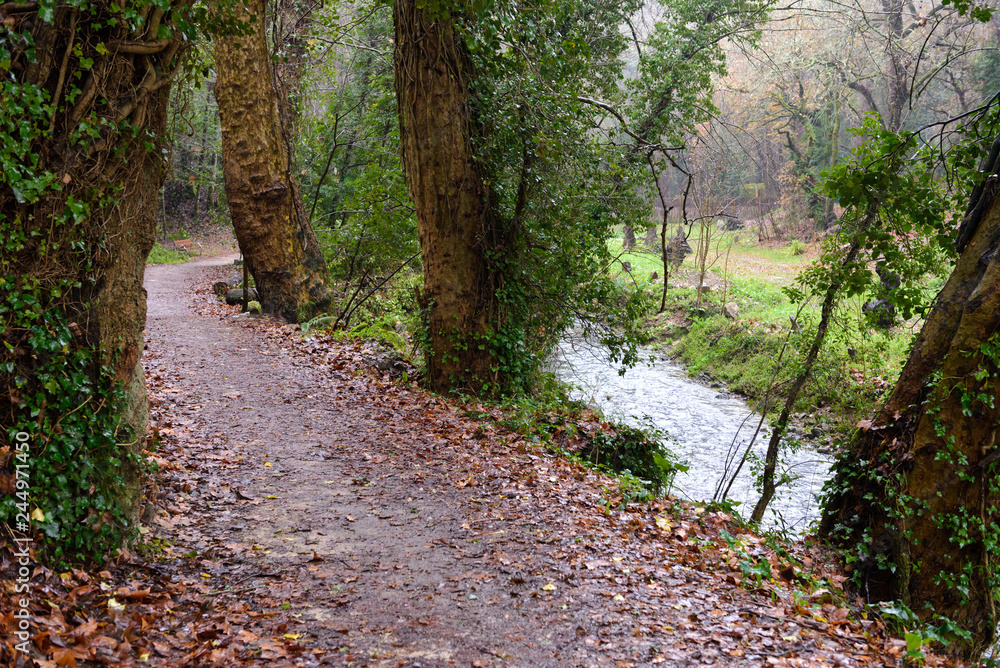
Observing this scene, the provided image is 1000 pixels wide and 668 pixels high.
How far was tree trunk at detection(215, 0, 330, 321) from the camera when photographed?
36.2 ft

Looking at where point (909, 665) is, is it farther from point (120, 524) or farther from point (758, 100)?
point (758, 100)

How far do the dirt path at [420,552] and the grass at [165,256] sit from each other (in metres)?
23.0

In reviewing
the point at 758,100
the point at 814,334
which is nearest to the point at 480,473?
the point at 814,334

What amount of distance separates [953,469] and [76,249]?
22.1 ft

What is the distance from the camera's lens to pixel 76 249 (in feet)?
11.5

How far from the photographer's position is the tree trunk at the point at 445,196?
803cm

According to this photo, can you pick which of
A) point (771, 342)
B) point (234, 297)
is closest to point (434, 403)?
point (234, 297)

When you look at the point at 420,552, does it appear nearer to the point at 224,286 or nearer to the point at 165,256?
the point at 224,286

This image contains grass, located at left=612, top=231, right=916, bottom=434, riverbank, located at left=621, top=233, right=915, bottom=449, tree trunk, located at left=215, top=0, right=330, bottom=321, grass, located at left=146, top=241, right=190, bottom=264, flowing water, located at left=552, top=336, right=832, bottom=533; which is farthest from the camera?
grass, located at left=146, top=241, right=190, bottom=264

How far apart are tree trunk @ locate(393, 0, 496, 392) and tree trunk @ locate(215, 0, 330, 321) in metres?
4.05

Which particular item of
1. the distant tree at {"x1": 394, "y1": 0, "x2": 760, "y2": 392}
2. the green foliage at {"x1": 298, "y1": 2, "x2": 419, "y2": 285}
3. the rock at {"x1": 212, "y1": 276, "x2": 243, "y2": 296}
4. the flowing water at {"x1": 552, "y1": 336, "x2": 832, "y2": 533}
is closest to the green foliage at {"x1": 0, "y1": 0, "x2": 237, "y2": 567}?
the distant tree at {"x1": 394, "y1": 0, "x2": 760, "y2": 392}

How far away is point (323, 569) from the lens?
4.28 meters

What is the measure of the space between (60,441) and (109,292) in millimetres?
929

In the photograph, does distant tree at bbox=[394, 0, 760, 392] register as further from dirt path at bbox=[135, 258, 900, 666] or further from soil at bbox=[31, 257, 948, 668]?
soil at bbox=[31, 257, 948, 668]
